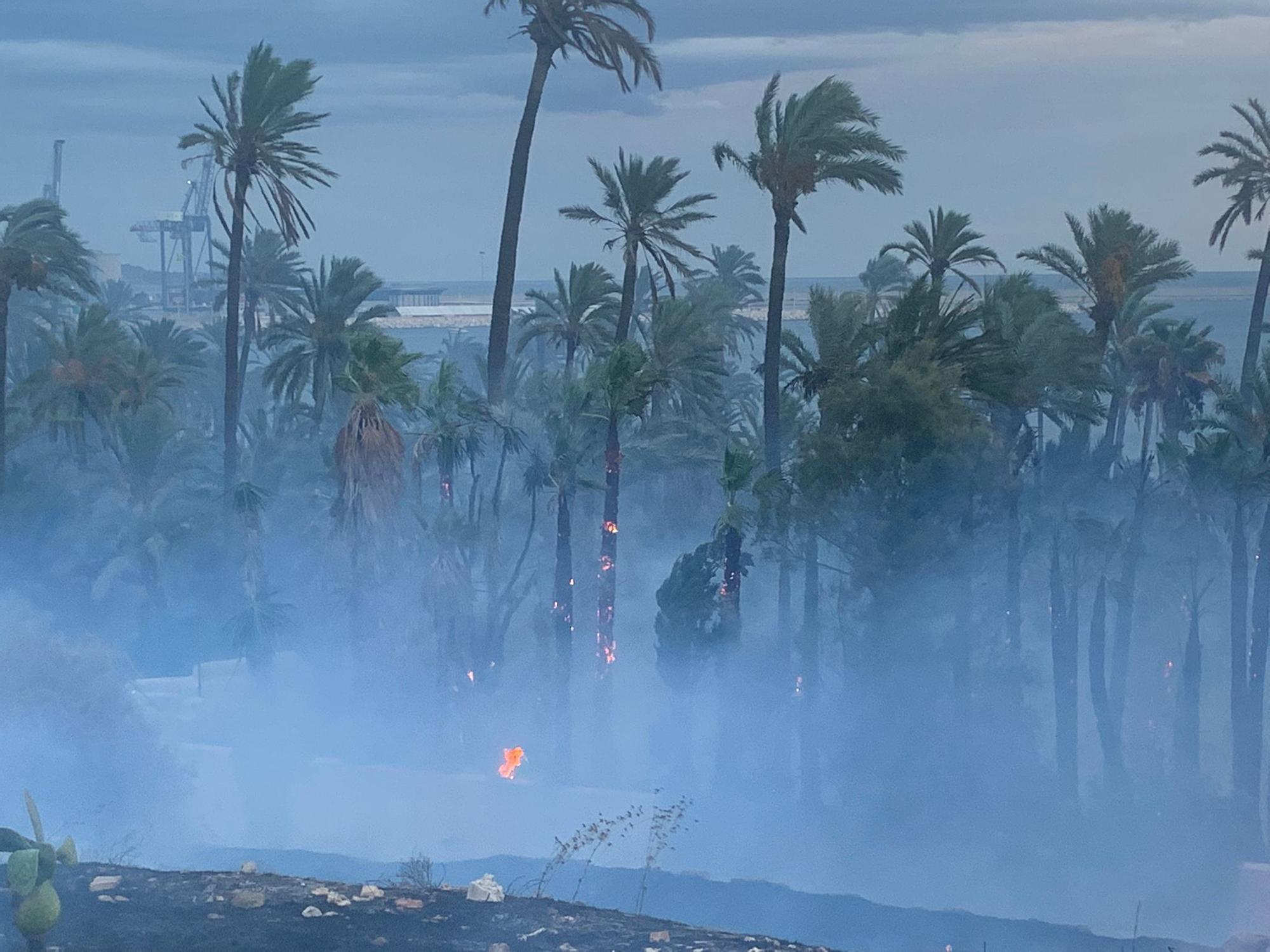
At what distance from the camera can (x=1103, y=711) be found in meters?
26.5

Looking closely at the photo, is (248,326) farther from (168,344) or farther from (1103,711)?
(1103,711)

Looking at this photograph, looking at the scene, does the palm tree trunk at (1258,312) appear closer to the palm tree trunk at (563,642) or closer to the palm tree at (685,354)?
the palm tree at (685,354)

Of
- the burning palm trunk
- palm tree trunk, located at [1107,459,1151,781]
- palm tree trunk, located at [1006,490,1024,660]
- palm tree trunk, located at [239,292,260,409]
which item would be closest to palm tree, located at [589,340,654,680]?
the burning palm trunk

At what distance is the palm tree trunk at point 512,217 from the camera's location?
28.6 m

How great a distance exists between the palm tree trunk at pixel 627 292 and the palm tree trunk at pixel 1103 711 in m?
10.5

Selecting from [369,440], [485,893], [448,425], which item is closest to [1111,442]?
[448,425]

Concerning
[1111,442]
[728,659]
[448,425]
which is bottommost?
[728,659]

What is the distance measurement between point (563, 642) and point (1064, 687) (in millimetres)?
9108

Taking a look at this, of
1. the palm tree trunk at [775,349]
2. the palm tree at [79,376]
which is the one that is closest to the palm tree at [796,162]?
the palm tree trunk at [775,349]

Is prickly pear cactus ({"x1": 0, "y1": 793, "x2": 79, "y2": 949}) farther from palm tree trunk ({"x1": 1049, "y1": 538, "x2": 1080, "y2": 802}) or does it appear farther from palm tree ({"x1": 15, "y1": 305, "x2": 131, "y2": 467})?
palm tree ({"x1": 15, "y1": 305, "x2": 131, "y2": 467})

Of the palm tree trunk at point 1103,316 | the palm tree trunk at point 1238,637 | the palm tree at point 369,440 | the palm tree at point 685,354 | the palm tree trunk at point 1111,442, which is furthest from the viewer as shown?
the palm tree trunk at point 1111,442

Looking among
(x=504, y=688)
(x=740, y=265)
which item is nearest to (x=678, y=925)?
(x=504, y=688)

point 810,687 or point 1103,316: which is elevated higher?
point 1103,316

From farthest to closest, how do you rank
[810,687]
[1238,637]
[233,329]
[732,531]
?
[233,329]
[1238,637]
[810,687]
[732,531]
